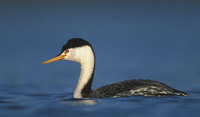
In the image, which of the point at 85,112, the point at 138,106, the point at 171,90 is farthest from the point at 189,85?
the point at 85,112

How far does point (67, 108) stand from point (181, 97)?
2682 mm

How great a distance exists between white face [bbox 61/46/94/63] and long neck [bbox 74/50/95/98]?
0.03 m

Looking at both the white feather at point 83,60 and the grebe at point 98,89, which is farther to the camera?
the white feather at point 83,60

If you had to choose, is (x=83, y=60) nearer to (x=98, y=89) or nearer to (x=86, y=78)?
(x=86, y=78)

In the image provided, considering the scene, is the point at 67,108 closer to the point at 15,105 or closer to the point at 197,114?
the point at 15,105

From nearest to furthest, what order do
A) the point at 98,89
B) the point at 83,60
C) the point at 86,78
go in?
the point at 98,89, the point at 83,60, the point at 86,78

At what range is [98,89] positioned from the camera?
12.3 metres

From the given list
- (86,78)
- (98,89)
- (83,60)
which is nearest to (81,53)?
(83,60)

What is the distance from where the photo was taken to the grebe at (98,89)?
11.8 m

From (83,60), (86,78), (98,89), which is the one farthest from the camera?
(86,78)

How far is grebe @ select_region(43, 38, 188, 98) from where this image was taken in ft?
38.7

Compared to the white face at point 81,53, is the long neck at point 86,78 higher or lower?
lower

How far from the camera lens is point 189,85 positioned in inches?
590

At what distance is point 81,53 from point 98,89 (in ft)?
3.08
